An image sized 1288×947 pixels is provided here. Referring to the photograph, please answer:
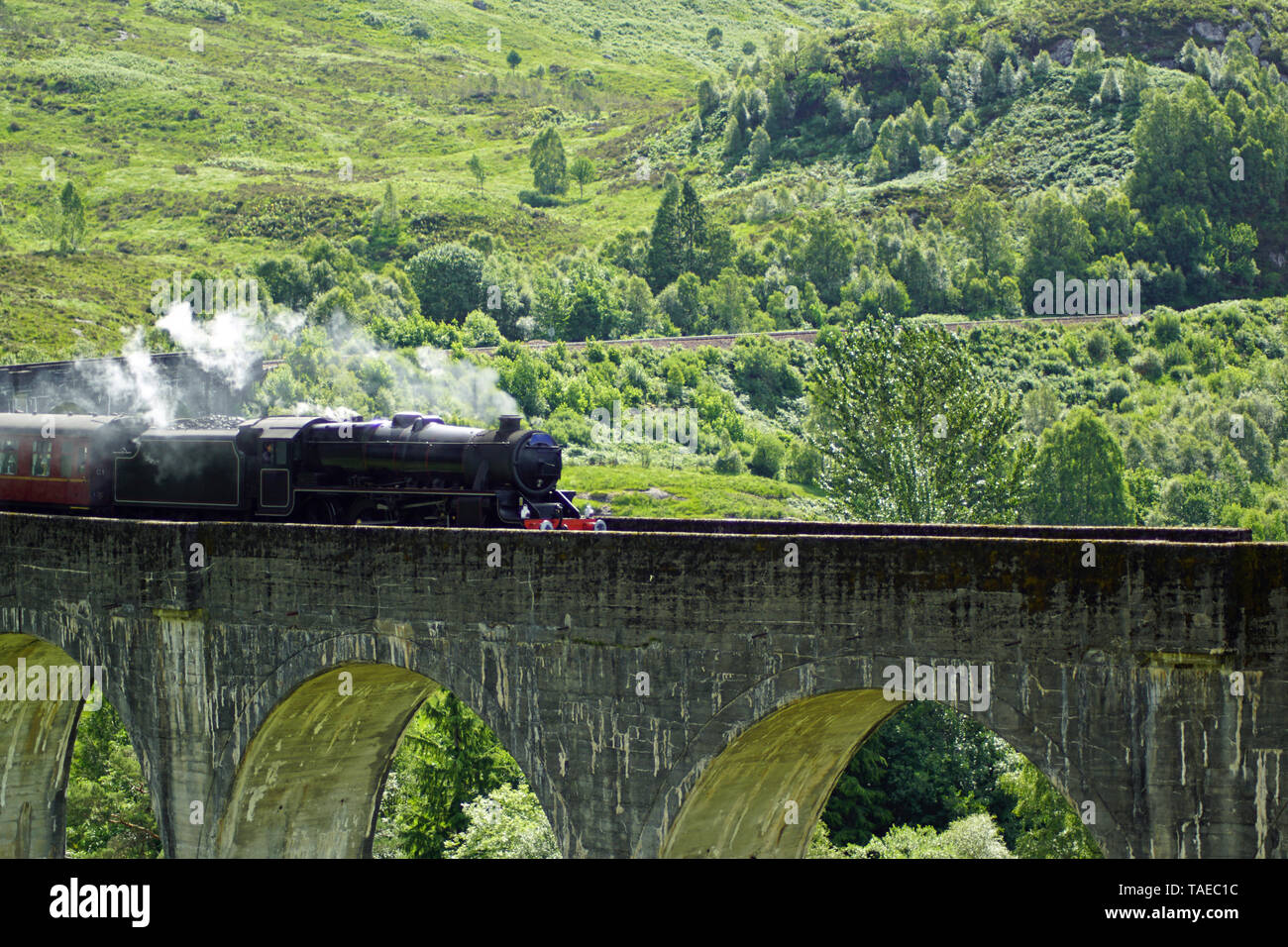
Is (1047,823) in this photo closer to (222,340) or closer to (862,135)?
(222,340)

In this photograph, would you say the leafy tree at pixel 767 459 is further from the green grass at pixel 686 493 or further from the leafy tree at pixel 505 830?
the leafy tree at pixel 505 830

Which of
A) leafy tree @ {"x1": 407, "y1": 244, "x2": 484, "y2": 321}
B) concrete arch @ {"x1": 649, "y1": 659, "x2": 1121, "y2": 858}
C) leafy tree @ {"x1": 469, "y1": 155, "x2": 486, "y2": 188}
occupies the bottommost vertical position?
concrete arch @ {"x1": 649, "y1": 659, "x2": 1121, "y2": 858}

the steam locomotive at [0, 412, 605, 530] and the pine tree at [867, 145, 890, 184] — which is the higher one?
the pine tree at [867, 145, 890, 184]

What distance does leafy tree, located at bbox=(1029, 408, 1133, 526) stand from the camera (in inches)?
2940

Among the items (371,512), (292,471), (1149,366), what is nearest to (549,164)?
(1149,366)

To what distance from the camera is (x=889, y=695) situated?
1906 centimetres

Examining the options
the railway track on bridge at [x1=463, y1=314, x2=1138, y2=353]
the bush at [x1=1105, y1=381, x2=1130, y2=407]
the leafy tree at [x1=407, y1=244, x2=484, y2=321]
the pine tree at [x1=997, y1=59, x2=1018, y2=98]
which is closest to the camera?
the bush at [x1=1105, y1=381, x2=1130, y2=407]

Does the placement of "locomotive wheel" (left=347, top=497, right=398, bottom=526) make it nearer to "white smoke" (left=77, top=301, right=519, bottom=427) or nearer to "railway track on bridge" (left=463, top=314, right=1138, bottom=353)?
"white smoke" (left=77, top=301, right=519, bottom=427)

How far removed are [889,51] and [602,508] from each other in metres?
133

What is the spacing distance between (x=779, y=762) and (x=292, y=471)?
42.6 feet

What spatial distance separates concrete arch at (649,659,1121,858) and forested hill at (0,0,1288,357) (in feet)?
272

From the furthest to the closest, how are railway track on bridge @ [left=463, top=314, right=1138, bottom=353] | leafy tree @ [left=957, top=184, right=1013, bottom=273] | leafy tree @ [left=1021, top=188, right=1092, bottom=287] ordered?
leafy tree @ [left=957, top=184, right=1013, bottom=273] < leafy tree @ [left=1021, top=188, right=1092, bottom=287] < railway track on bridge @ [left=463, top=314, right=1138, bottom=353]

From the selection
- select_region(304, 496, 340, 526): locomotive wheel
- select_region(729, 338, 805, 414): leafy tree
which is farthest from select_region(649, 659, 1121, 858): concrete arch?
select_region(729, 338, 805, 414): leafy tree

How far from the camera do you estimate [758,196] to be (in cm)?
16638
